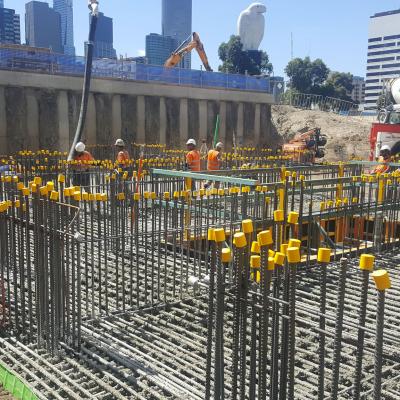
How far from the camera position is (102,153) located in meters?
22.0

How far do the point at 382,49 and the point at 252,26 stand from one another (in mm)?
86872

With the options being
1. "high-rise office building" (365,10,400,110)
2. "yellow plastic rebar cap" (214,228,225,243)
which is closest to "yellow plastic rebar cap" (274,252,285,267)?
"yellow plastic rebar cap" (214,228,225,243)

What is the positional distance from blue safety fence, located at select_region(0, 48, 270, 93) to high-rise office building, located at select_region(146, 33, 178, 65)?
95363 millimetres

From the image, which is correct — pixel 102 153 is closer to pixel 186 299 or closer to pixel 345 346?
pixel 186 299

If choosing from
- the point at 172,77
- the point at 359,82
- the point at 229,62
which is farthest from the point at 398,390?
the point at 359,82

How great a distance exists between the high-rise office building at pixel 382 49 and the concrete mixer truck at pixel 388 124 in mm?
108255

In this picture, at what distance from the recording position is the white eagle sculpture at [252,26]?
5469 cm

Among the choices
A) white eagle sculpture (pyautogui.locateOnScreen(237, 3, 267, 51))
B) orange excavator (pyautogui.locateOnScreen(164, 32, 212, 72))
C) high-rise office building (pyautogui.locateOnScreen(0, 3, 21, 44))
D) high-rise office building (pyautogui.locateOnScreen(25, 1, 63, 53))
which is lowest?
orange excavator (pyautogui.locateOnScreen(164, 32, 212, 72))

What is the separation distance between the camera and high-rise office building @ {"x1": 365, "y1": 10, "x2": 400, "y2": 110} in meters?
124

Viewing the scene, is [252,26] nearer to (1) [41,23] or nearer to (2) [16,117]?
(2) [16,117]

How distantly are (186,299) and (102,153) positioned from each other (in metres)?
17.4

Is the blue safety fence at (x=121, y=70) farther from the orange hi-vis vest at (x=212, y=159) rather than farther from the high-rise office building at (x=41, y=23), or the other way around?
the high-rise office building at (x=41, y=23)

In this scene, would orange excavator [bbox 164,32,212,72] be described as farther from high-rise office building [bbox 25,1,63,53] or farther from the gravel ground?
high-rise office building [bbox 25,1,63,53]

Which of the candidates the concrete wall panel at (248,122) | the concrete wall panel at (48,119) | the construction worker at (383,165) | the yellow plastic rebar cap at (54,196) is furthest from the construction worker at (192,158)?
the concrete wall panel at (248,122)
